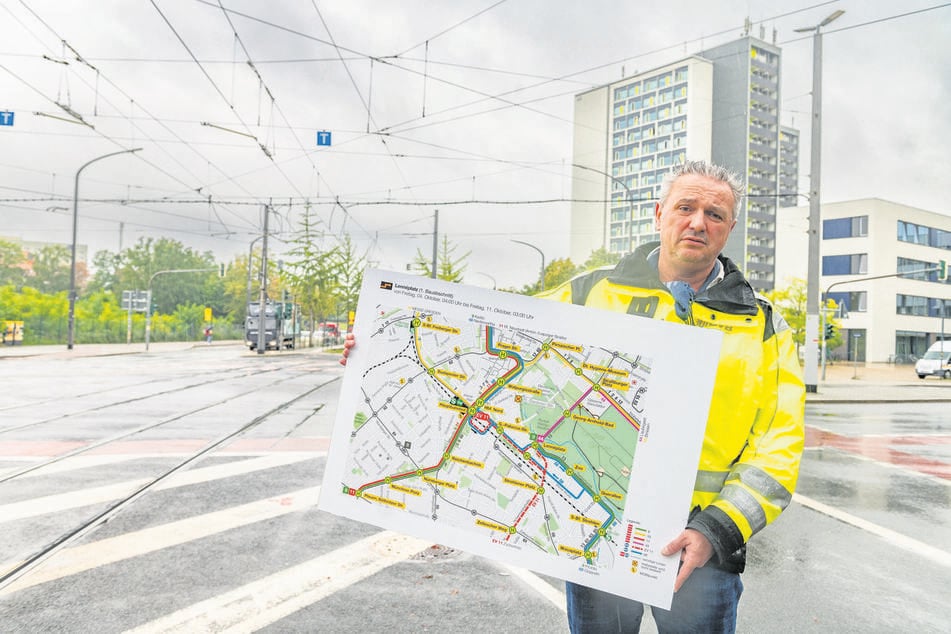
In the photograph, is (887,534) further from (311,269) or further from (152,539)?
(311,269)

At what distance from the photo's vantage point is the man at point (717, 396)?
74.3 inches

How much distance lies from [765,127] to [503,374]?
329 ft

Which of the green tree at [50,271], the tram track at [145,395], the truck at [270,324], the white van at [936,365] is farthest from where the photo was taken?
the green tree at [50,271]

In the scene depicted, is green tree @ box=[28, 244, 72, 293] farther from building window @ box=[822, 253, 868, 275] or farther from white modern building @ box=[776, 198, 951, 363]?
building window @ box=[822, 253, 868, 275]

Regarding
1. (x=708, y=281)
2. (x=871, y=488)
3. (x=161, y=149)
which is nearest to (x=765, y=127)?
(x=161, y=149)

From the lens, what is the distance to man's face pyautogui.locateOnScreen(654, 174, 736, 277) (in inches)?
82.5

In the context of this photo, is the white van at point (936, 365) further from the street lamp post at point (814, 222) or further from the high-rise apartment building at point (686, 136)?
the high-rise apartment building at point (686, 136)

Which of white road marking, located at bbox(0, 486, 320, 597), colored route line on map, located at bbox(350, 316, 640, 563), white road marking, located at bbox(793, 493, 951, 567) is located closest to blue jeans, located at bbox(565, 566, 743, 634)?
colored route line on map, located at bbox(350, 316, 640, 563)

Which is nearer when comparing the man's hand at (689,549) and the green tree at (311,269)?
the man's hand at (689,549)

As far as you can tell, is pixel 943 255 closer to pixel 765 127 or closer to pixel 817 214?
pixel 765 127

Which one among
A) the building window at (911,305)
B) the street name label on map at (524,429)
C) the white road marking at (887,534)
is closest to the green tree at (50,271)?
the building window at (911,305)

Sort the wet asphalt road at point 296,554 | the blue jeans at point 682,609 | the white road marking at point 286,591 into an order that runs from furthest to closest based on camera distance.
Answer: the wet asphalt road at point 296,554 < the white road marking at point 286,591 < the blue jeans at point 682,609

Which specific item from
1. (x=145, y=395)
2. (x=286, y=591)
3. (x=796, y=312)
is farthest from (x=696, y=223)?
(x=796, y=312)

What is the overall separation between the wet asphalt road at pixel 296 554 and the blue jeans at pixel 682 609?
1603 millimetres
